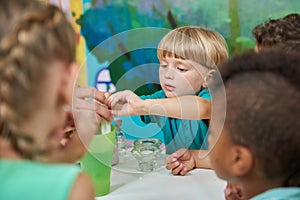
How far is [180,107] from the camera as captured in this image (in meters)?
1.05

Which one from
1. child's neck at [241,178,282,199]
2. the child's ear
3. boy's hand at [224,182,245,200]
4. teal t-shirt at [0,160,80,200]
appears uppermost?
the child's ear

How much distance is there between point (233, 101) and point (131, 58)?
1.24m

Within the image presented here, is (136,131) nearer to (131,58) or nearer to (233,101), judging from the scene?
(131,58)

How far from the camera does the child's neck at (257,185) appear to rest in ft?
2.30

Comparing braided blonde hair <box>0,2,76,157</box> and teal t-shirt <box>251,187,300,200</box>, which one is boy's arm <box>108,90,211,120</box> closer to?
teal t-shirt <box>251,187,300,200</box>

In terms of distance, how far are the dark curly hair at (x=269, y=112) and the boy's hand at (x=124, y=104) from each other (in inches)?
12.8

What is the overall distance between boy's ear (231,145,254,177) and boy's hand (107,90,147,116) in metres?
0.34

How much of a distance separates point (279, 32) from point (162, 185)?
50 centimetres

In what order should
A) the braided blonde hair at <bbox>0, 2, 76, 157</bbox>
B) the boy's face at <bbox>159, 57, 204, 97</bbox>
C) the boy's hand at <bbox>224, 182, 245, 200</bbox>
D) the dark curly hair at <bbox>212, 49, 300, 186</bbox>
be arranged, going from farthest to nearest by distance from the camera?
the boy's face at <bbox>159, 57, 204, 97</bbox>, the boy's hand at <bbox>224, 182, 245, 200</bbox>, the dark curly hair at <bbox>212, 49, 300, 186</bbox>, the braided blonde hair at <bbox>0, 2, 76, 157</bbox>

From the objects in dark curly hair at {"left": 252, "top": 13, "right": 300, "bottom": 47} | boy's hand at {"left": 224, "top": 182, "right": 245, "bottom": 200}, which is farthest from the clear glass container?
dark curly hair at {"left": 252, "top": 13, "right": 300, "bottom": 47}

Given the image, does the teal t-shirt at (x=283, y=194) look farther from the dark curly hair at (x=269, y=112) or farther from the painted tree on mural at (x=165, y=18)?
the painted tree on mural at (x=165, y=18)

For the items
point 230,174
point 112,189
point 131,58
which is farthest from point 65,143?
point 131,58

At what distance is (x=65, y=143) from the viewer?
844 mm

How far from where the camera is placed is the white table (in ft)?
3.13
